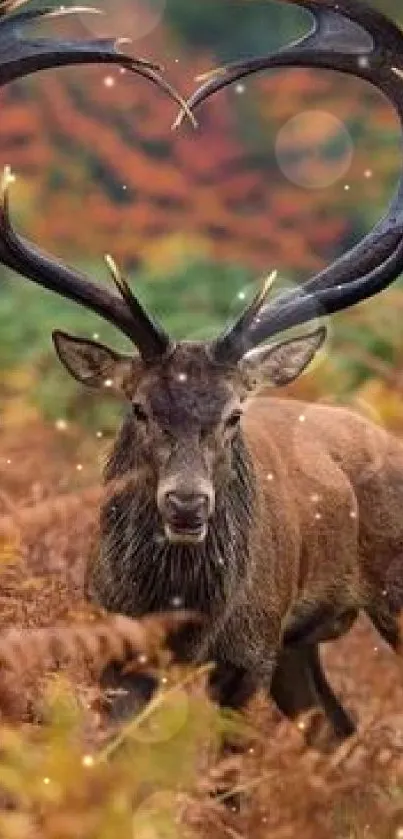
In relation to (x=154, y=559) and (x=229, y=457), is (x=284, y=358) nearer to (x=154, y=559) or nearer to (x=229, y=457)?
(x=229, y=457)

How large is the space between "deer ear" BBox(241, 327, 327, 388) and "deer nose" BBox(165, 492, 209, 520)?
0.91m

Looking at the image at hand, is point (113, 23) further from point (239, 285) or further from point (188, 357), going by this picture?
point (188, 357)

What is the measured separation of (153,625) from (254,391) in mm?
3221

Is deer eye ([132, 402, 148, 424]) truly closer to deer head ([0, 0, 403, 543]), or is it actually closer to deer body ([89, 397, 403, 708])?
deer head ([0, 0, 403, 543])

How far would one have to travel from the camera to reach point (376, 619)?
342 inches

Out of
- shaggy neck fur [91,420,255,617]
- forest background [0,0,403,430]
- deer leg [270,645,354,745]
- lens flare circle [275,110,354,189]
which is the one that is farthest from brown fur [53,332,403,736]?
lens flare circle [275,110,354,189]

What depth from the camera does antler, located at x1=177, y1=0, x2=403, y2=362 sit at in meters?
7.58

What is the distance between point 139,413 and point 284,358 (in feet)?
2.49

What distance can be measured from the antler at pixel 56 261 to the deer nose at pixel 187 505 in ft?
2.17

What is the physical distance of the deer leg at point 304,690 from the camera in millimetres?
8883

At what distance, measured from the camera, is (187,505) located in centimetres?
670

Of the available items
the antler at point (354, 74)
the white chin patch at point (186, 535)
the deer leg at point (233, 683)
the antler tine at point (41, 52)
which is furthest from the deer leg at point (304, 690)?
the antler tine at point (41, 52)

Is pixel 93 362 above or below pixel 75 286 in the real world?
below

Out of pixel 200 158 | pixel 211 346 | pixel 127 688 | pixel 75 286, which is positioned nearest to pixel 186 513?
pixel 127 688
